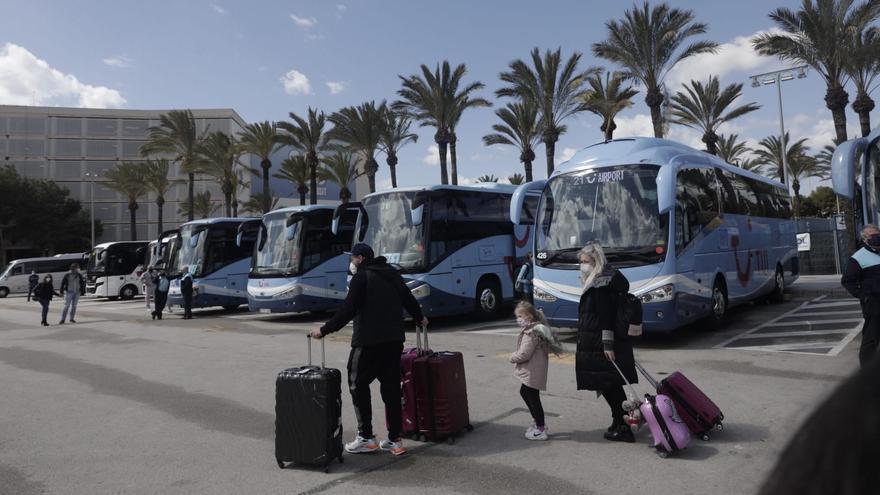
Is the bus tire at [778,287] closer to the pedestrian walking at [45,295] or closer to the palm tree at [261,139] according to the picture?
the pedestrian walking at [45,295]

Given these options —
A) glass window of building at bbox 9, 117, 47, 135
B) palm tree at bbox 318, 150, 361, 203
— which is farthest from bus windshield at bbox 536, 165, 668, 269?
glass window of building at bbox 9, 117, 47, 135

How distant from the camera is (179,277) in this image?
21391 millimetres

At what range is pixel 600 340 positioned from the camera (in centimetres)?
557

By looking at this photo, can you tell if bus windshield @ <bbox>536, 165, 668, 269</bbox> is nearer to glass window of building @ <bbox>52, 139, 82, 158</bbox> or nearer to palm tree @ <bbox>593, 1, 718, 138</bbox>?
palm tree @ <bbox>593, 1, 718, 138</bbox>

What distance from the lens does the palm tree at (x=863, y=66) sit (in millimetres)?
20859

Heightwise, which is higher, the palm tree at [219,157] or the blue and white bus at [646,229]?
the palm tree at [219,157]

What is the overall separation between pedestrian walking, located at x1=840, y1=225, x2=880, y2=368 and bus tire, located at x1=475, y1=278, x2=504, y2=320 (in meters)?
9.78

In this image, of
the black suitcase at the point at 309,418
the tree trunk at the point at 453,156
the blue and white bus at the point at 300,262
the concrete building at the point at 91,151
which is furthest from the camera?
the concrete building at the point at 91,151

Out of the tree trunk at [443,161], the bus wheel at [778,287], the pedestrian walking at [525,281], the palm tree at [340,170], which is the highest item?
the palm tree at [340,170]

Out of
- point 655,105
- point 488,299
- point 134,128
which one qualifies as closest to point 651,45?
point 655,105

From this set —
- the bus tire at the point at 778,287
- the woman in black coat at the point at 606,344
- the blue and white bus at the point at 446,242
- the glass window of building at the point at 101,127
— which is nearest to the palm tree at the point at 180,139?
the blue and white bus at the point at 446,242

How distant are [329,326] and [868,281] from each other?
18.8ft

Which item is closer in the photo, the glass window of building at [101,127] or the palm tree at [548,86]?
the palm tree at [548,86]

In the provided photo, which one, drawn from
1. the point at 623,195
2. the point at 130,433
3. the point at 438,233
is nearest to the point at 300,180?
the point at 438,233
